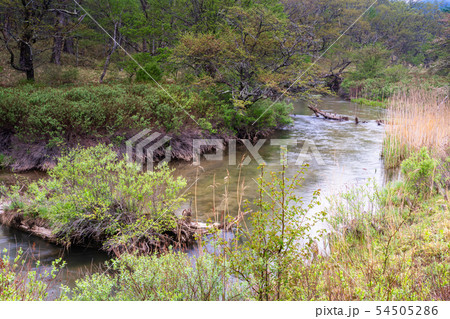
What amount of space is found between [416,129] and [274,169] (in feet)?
12.2

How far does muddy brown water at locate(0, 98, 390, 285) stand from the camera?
194 inches

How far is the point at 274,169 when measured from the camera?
10.1 m

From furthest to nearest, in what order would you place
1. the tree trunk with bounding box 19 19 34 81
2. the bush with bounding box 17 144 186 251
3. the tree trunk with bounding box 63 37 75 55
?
1. the tree trunk with bounding box 63 37 75 55
2. the tree trunk with bounding box 19 19 34 81
3. the bush with bounding box 17 144 186 251

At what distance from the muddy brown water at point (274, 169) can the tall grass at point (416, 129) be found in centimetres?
67

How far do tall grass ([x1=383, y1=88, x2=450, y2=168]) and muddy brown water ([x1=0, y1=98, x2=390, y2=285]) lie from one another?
0.67 metres

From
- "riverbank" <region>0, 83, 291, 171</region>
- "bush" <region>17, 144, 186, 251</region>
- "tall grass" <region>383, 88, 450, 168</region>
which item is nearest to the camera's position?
"bush" <region>17, 144, 186, 251</region>

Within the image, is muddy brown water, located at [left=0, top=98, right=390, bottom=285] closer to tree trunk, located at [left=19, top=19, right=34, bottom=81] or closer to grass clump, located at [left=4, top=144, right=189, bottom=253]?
grass clump, located at [left=4, top=144, right=189, bottom=253]

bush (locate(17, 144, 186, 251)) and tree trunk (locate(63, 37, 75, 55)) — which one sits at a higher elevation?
tree trunk (locate(63, 37, 75, 55))

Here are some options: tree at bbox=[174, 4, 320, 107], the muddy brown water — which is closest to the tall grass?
the muddy brown water

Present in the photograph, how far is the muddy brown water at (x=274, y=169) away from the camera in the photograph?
4.93 metres

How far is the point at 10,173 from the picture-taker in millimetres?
8422

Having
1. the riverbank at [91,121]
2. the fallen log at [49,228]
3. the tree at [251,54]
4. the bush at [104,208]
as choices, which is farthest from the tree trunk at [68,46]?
the bush at [104,208]

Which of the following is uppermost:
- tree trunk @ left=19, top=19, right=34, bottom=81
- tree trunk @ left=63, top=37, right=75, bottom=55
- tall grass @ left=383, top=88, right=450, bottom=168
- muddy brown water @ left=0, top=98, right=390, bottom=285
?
tree trunk @ left=63, top=37, right=75, bottom=55

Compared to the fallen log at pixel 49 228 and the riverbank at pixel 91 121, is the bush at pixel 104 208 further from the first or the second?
the riverbank at pixel 91 121
